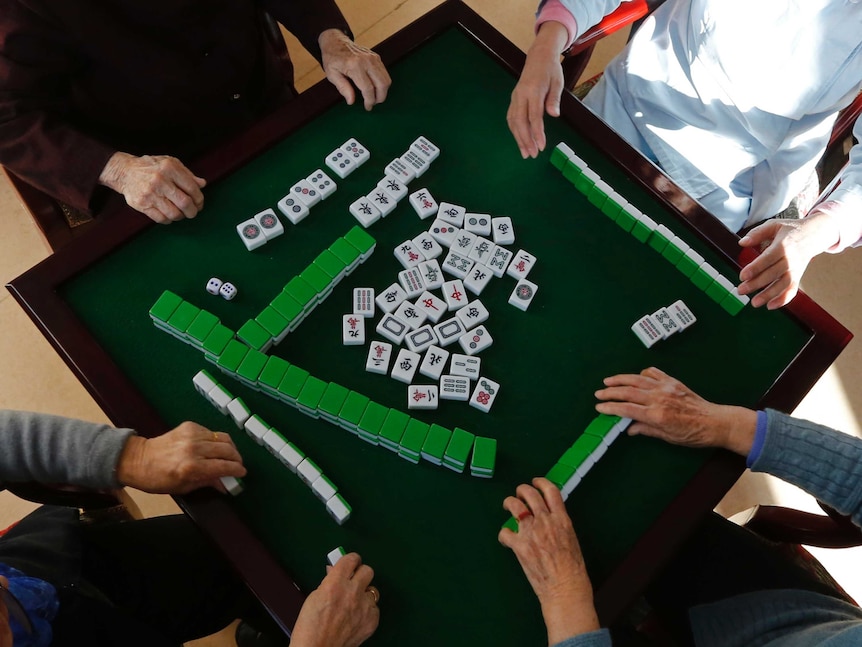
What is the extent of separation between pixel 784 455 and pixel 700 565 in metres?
0.38

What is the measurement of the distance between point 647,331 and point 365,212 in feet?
2.06

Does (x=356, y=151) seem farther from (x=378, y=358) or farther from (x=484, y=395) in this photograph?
(x=484, y=395)

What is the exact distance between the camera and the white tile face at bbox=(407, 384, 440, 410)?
48.9 inches

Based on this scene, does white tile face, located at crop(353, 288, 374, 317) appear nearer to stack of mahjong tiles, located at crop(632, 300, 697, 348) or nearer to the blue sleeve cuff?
stack of mahjong tiles, located at crop(632, 300, 697, 348)

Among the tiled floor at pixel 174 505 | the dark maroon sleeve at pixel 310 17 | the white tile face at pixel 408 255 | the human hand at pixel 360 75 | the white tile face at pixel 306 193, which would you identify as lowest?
the tiled floor at pixel 174 505

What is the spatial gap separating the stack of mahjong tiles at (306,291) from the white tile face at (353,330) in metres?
0.07

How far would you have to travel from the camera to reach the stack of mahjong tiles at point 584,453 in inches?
47.2

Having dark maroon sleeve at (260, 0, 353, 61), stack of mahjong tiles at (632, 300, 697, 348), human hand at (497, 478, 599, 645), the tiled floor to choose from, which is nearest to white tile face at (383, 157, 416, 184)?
dark maroon sleeve at (260, 0, 353, 61)

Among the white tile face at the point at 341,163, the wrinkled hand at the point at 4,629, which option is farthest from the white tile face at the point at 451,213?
the wrinkled hand at the point at 4,629

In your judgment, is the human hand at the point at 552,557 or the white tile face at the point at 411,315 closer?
the human hand at the point at 552,557

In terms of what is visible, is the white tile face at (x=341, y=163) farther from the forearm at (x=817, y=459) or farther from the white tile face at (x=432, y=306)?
the forearm at (x=817, y=459)

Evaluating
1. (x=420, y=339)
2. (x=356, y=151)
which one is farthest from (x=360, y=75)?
(x=420, y=339)

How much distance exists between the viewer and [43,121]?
Answer: 1.39 meters

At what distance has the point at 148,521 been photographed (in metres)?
1.48
